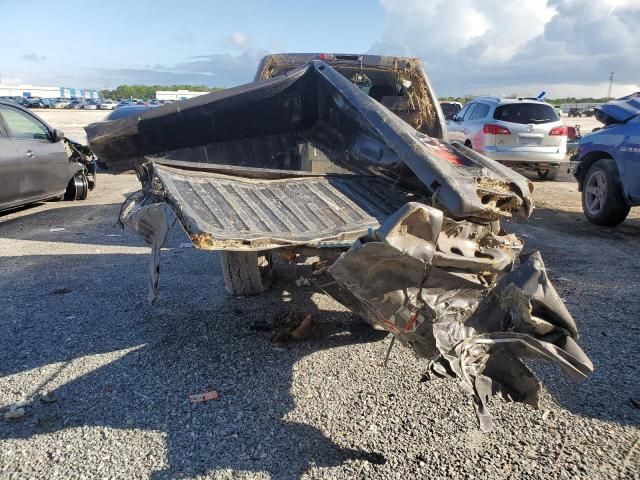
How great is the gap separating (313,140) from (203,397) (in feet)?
9.28

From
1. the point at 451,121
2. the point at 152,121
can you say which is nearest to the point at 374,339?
the point at 152,121

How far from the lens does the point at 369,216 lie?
3158 millimetres

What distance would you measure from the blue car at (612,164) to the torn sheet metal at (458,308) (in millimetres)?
5345

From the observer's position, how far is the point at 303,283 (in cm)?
481

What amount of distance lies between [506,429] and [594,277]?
310 cm

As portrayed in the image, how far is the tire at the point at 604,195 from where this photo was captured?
729cm

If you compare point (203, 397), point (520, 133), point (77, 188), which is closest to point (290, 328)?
point (203, 397)

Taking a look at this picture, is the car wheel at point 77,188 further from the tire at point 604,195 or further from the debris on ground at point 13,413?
the tire at point 604,195

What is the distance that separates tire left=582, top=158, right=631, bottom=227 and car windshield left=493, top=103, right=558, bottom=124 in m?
3.86

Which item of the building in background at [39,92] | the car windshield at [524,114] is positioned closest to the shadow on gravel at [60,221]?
the car windshield at [524,114]

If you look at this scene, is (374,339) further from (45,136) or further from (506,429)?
(45,136)

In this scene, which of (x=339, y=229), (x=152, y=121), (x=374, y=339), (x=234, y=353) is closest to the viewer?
(x=339, y=229)

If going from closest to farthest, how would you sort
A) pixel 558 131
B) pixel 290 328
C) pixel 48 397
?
1. pixel 48 397
2. pixel 290 328
3. pixel 558 131

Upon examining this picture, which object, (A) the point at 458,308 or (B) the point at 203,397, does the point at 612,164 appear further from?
(B) the point at 203,397
